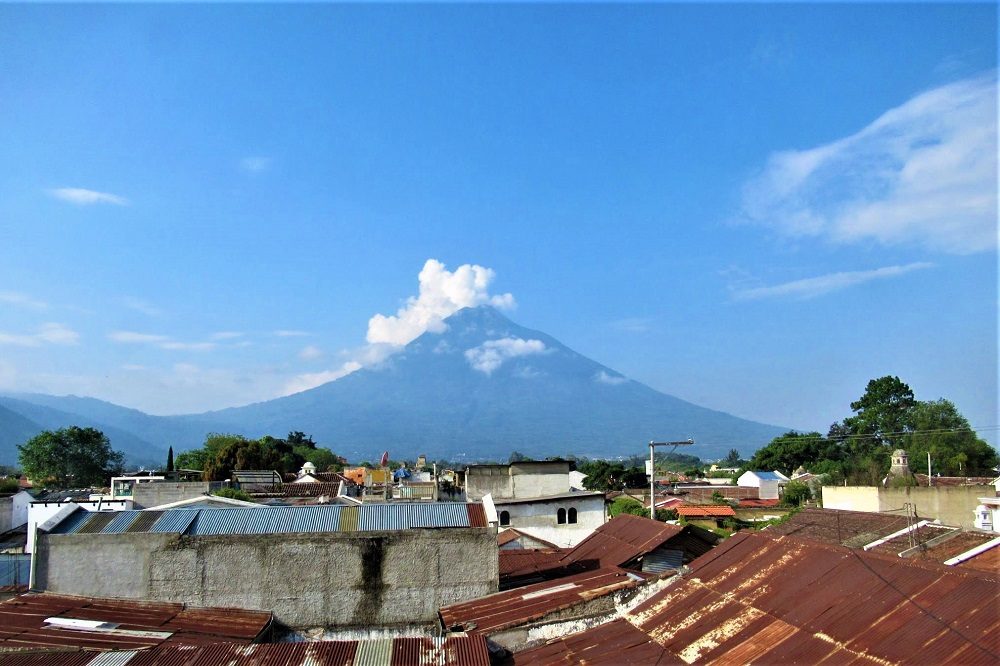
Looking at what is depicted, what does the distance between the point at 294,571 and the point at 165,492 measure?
17.9 metres

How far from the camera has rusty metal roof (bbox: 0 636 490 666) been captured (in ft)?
35.3

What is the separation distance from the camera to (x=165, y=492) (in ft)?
99.7

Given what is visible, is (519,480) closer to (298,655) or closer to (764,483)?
(298,655)

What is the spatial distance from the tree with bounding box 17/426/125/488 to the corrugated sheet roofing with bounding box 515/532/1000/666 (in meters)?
67.3

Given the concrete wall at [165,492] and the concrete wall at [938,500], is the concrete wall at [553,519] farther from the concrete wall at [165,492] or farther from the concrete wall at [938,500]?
the concrete wall at [165,492]

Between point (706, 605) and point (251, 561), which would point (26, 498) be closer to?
point (251, 561)

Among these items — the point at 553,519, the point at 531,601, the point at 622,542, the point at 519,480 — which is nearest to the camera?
the point at 531,601

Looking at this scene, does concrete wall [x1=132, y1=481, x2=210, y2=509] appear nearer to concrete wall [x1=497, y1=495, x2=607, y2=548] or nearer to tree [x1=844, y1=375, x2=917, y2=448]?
concrete wall [x1=497, y1=495, x2=607, y2=548]

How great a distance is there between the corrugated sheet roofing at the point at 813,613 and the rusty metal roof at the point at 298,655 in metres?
1.32

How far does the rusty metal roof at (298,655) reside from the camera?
10.8m

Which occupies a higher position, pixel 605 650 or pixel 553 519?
pixel 605 650

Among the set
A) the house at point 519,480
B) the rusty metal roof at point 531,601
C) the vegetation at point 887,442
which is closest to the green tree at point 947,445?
the vegetation at point 887,442

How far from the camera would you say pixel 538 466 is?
34156mm

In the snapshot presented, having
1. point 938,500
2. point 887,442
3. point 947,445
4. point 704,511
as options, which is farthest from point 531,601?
point 887,442
